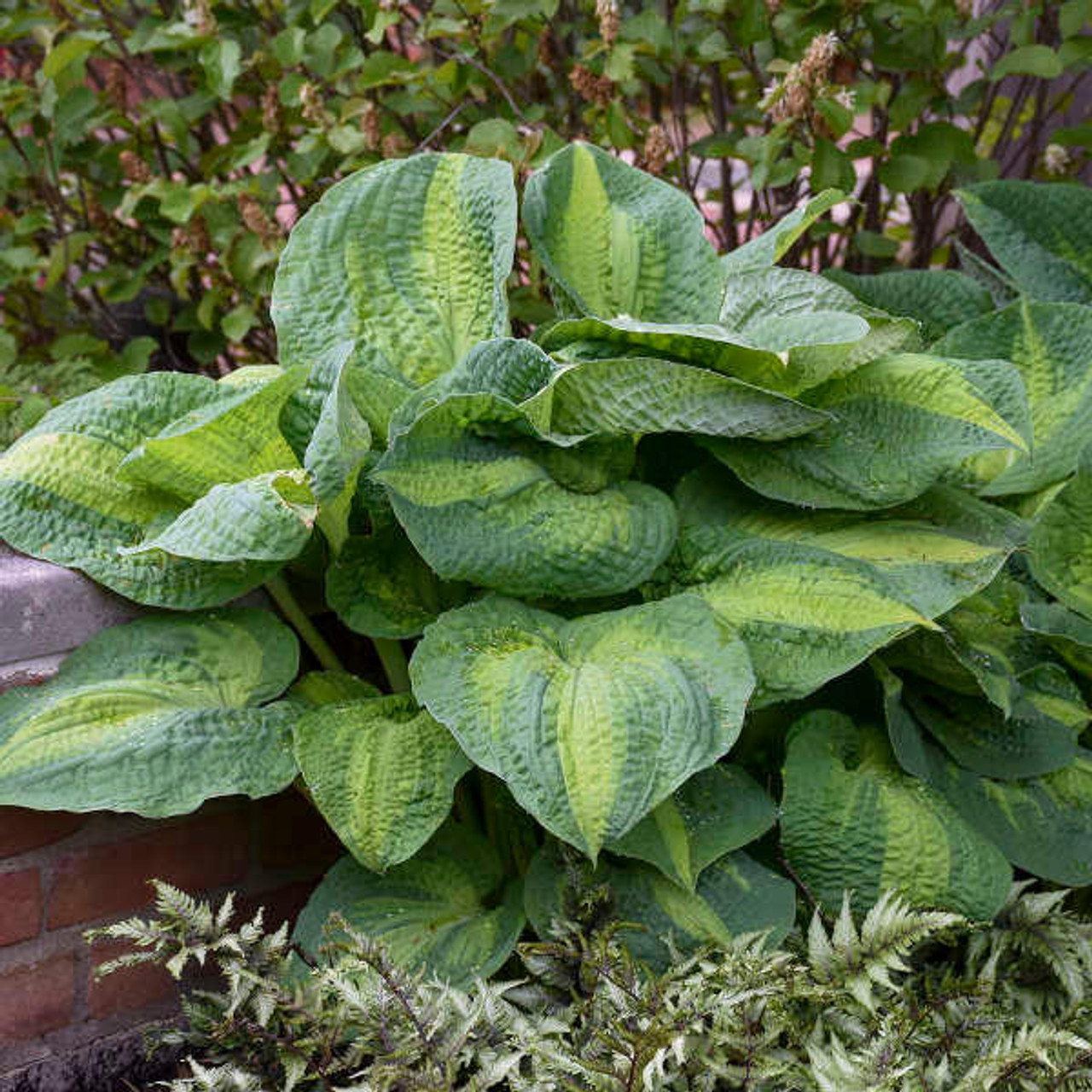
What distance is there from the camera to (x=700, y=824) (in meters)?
1.11

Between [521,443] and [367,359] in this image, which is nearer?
[521,443]

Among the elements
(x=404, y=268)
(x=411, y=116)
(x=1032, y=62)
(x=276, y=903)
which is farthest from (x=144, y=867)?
(x=1032, y=62)

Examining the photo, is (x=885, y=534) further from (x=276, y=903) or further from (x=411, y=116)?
(x=411, y=116)

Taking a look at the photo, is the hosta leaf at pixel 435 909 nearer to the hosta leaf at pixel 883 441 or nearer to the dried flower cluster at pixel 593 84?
the hosta leaf at pixel 883 441

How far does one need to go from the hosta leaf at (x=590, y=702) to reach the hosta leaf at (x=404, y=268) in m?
0.33

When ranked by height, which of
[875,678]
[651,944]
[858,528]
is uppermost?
[858,528]

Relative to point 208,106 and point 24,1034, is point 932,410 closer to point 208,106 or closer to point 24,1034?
point 24,1034

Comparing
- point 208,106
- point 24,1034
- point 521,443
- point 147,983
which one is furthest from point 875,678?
point 208,106

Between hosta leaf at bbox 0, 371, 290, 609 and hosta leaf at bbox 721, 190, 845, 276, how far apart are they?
61cm

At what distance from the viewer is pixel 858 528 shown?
1.22 m

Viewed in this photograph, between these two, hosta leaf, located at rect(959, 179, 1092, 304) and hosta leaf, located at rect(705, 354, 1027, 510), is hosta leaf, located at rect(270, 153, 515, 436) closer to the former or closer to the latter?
hosta leaf, located at rect(705, 354, 1027, 510)

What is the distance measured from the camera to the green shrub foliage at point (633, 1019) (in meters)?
0.95

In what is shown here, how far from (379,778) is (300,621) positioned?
251mm

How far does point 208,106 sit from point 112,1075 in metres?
1.65
